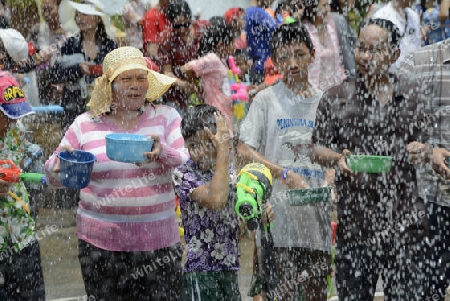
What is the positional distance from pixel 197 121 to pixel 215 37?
12.7 ft

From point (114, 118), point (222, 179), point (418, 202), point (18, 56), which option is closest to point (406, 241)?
point (418, 202)

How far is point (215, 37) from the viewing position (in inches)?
326

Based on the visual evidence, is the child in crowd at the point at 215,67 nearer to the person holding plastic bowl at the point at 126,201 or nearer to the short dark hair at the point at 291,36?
the short dark hair at the point at 291,36

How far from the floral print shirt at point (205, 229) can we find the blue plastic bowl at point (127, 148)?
1.44 feet

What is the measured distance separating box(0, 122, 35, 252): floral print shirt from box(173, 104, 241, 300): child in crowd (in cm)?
90

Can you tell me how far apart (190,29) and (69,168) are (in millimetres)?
4569

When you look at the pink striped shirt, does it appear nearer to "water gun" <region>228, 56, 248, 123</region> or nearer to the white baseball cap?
the white baseball cap

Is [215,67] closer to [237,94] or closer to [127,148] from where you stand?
[237,94]

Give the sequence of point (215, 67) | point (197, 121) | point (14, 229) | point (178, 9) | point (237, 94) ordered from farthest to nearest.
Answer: point (237, 94) < point (178, 9) < point (215, 67) < point (14, 229) < point (197, 121)

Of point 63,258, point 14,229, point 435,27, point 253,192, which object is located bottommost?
point 63,258

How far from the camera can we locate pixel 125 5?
443 inches

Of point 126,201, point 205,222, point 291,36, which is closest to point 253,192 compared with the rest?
point 205,222

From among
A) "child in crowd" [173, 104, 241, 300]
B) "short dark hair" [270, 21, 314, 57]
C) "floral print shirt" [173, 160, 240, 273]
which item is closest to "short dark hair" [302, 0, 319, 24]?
"short dark hair" [270, 21, 314, 57]

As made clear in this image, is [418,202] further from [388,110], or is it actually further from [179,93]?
[179,93]
